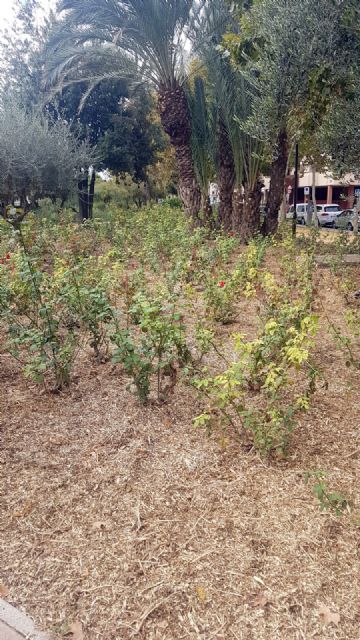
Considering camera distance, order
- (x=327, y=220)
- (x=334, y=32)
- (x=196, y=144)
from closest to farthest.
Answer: (x=334, y=32) < (x=196, y=144) < (x=327, y=220)

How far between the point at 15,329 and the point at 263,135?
5.37m

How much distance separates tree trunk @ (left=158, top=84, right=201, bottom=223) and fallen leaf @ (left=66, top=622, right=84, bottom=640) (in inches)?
430

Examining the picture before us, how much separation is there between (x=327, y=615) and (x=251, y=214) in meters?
10.4

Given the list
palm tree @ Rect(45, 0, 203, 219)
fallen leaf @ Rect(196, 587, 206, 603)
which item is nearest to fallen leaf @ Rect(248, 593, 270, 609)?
fallen leaf @ Rect(196, 587, 206, 603)

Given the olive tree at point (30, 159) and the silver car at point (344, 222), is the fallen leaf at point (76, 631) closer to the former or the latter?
the olive tree at point (30, 159)

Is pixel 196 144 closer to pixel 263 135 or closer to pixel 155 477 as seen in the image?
pixel 263 135

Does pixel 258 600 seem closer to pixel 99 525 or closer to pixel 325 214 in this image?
pixel 99 525

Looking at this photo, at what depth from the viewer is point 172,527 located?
232 cm

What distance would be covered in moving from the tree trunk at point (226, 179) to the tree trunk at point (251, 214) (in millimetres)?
1111

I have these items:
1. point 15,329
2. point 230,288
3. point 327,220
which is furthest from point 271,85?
point 327,220

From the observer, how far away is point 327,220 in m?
29.6

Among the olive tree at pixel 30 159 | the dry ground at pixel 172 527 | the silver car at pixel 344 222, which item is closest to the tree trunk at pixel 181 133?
the olive tree at pixel 30 159

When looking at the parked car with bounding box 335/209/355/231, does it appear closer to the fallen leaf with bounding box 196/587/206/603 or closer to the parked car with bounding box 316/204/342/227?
the parked car with bounding box 316/204/342/227

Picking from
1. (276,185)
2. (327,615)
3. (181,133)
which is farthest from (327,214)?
(327,615)
